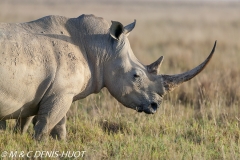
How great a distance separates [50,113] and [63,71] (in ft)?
1.55

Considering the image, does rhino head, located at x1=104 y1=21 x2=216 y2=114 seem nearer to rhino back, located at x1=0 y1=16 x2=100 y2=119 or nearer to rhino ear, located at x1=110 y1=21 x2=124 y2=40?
rhino ear, located at x1=110 y1=21 x2=124 y2=40

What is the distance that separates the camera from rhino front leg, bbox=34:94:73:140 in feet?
19.3

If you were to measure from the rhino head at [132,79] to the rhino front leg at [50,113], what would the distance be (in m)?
0.69

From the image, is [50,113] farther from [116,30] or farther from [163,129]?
[163,129]

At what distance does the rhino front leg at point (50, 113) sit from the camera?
5.89m

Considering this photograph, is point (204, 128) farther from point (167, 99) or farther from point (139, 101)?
point (167, 99)

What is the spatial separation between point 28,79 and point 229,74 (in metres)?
5.82

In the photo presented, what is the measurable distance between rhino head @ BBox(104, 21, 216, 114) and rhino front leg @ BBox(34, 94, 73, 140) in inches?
27.1

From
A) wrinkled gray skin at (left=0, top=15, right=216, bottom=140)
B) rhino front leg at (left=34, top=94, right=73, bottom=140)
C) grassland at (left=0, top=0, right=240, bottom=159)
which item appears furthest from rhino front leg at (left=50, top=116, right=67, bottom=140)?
rhino front leg at (left=34, top=94, right=73, bottom=140)

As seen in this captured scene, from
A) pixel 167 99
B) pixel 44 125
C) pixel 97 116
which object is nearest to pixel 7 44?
pixel 44 125

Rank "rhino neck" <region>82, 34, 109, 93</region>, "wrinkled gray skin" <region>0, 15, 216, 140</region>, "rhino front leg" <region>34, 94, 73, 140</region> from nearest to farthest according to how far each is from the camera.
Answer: "wrinkled gray skin" <region>0, 15, 216, 140</region>, "rhino front leg" <region>34, 94, 73, 140</region>, "rhino neck" <region>82, 34, 109, 93</region>

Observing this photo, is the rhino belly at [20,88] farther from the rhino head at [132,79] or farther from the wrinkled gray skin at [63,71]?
the rhino head at [132,79]

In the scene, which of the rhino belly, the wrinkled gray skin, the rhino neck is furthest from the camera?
Result: the rhino neck

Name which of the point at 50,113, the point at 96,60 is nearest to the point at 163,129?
the point at 96,60
